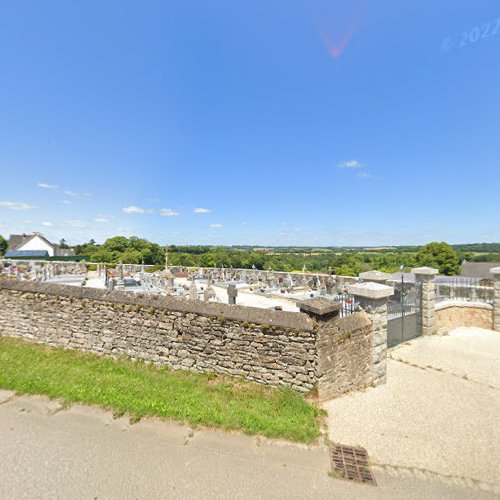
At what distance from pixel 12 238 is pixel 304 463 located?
2664 inches

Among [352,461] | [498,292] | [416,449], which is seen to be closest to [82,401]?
[352,461]

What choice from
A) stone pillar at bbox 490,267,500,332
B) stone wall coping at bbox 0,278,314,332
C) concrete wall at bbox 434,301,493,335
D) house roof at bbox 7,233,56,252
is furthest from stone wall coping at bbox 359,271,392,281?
house roof at bbox 7,233,56,252

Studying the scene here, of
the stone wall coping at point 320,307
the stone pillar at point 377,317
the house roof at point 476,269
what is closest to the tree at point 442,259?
the house roof at point 476,269

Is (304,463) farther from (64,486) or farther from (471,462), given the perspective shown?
(64,486)

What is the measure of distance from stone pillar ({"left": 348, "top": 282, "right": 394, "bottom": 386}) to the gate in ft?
7.01

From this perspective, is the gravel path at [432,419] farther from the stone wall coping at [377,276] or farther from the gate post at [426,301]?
the stone wall coping at [377,276]

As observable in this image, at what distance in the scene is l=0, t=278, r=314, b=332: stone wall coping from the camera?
472 cm

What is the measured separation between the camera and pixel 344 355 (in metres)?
4.91

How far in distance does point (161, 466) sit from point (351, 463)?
237cm

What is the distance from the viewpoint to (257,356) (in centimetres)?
492

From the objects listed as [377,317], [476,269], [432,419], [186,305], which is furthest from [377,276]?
[476,269]

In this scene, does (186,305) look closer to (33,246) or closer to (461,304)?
(461,304)

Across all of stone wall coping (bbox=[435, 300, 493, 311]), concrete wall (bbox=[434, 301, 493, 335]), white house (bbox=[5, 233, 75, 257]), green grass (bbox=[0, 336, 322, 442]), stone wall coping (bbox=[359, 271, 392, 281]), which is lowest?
green grass (bbox=[0, 336, 322, 442])

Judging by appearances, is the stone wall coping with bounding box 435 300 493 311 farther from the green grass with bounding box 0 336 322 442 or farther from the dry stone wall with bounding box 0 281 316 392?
the green grass with bounding box 0 336 322 442
